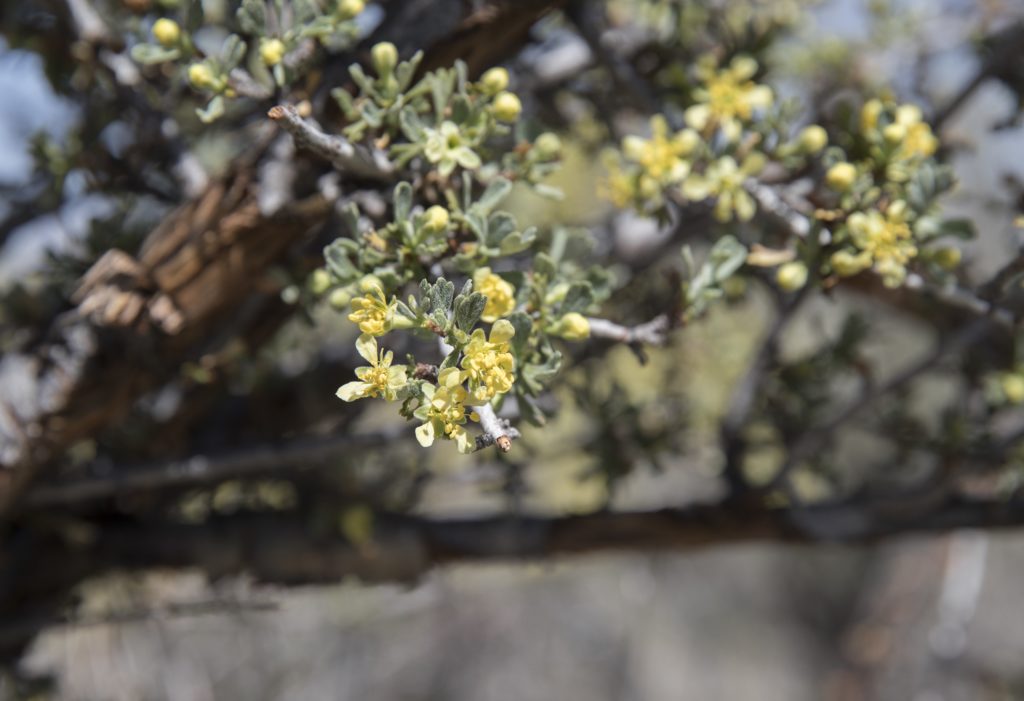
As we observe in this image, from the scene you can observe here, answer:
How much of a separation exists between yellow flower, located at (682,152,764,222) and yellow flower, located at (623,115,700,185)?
1.0 inches

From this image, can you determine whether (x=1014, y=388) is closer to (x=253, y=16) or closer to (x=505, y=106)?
(x=505, y=106)

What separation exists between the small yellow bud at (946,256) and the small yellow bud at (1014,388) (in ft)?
1.82

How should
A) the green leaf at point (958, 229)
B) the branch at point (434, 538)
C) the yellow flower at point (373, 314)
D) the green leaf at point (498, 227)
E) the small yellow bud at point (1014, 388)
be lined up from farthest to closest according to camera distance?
1. the branch at point (434, 538)
2. the small yellow bud at point (1014, 388)
3. the green leaf at point (958, 229)
4. the green leaf at point (498, 227)
5. the yellow flower at point (373, 314)

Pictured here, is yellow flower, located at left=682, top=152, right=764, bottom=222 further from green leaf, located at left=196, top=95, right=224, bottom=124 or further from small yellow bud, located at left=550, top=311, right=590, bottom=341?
green leaf, located at left=196, top=95, right=224, bottom=124

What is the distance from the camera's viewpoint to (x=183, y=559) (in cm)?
203

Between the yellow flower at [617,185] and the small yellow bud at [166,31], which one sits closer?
the small yellow bud at [166,31]

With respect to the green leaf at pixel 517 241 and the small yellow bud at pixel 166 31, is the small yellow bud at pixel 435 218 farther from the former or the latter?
the small yellow bud at pixel 166 31

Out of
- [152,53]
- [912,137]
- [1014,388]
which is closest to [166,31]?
[152,53]

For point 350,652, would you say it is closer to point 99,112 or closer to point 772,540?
point 772,540

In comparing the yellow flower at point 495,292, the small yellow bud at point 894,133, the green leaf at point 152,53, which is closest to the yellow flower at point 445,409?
the yellow flower at point 495,292

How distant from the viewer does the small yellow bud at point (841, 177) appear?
1.21 metres

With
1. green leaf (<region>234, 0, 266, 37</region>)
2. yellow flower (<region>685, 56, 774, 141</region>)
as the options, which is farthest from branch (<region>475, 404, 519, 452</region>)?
yellow flower (<region>685, 56, 774, 141</region>)

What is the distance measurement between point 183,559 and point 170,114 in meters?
0.92

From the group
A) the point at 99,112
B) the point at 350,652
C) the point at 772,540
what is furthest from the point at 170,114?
the point at 350,652
